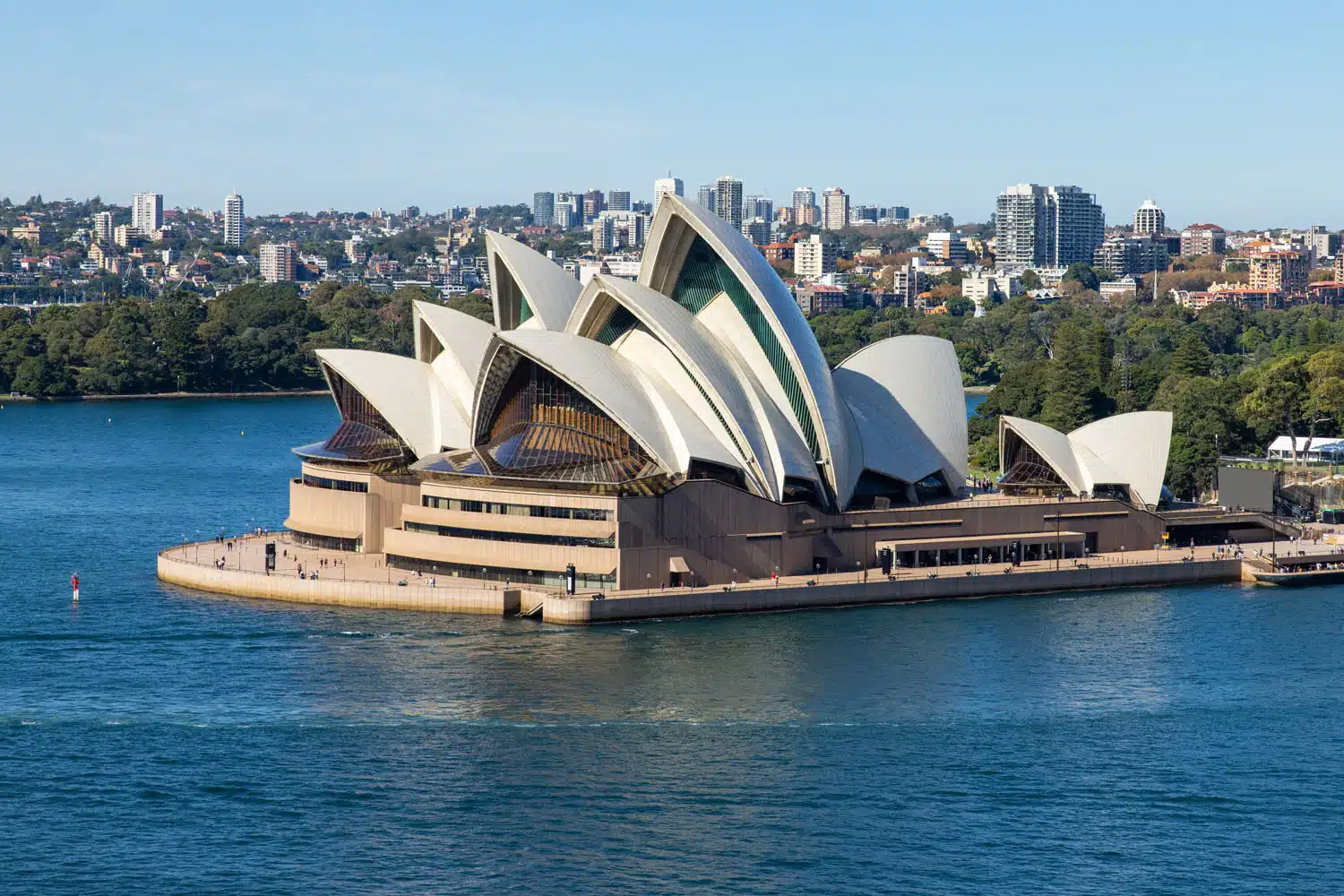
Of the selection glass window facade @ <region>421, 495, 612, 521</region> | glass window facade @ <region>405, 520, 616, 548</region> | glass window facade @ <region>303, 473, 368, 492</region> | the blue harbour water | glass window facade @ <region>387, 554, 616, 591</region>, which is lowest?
the blue harbour water

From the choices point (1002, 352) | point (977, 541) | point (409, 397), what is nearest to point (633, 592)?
point (977, 541)

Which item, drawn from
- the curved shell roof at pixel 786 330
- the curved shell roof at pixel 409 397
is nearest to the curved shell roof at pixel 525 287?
the curved shell roof at pixel 409 397

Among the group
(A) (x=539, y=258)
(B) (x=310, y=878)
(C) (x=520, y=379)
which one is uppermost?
(A) (x=539, y=258)

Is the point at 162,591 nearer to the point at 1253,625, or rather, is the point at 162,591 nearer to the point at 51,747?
the point at 51,747

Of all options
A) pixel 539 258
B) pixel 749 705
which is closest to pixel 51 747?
pixel 749 705

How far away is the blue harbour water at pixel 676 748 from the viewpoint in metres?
31.8

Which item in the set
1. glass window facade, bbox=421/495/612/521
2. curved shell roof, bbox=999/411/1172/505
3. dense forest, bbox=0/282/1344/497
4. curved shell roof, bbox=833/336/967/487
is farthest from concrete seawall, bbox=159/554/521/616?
dense forest, bbox=0/282/1344/497

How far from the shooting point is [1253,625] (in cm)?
5053

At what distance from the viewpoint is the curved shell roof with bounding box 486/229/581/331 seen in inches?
2329

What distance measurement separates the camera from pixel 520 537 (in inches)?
2063

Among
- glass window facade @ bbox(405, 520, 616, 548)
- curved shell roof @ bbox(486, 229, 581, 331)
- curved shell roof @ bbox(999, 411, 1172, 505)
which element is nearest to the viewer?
glass window facade @ bbox(405, 520, 616, 548)

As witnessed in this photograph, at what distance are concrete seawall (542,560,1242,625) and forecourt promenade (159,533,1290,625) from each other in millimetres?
24

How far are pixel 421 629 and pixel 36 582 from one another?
13.5 metres

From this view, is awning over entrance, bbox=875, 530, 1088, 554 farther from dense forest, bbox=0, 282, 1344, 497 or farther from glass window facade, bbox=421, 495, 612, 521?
dense forest, bbox=0, 282, 1344, 497
